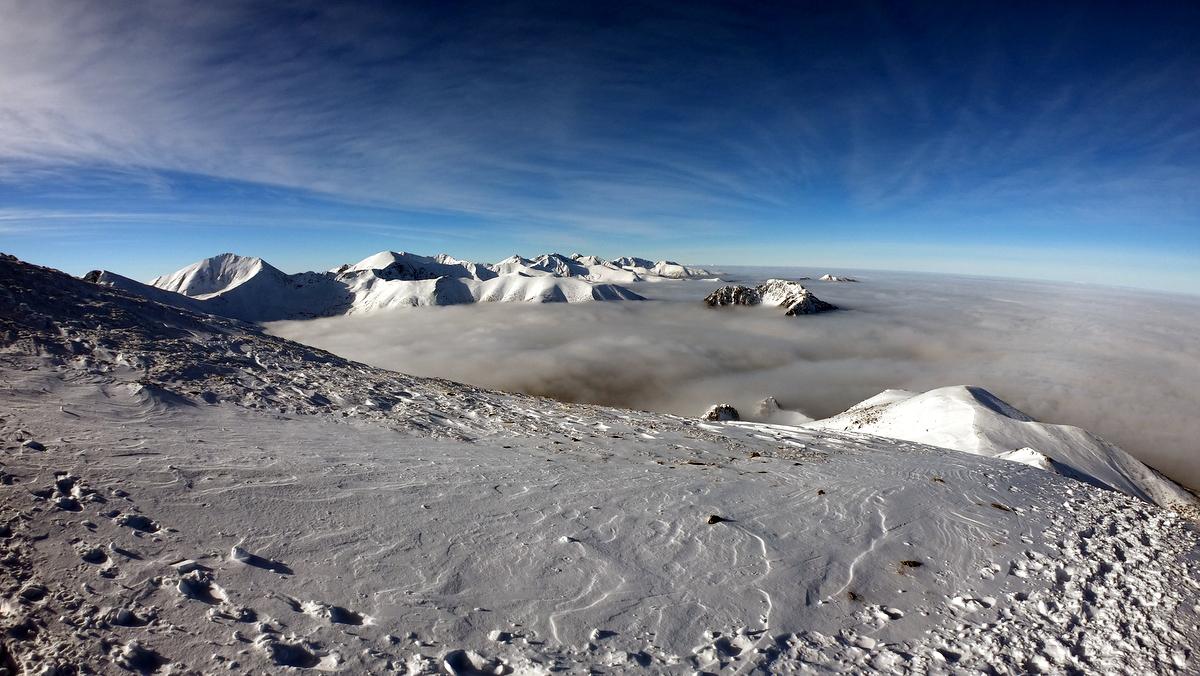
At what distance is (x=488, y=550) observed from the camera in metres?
6.01

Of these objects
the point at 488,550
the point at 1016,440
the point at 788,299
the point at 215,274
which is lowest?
the point at 1016,440

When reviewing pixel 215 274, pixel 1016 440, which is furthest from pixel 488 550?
pixel 215 274

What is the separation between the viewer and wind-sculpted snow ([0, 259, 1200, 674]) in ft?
13.9

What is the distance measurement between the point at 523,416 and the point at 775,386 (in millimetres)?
74861

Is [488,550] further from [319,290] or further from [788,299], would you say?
[788,299]

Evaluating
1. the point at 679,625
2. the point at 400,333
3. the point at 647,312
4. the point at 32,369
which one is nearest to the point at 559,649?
the point at 679,625

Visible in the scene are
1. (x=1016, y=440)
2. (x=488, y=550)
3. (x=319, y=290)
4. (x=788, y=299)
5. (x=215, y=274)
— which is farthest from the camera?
(x=788, y=299)

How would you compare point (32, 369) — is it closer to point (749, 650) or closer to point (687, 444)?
point (749, 650)

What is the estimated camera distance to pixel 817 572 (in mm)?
6578

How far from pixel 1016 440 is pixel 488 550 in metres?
34.9

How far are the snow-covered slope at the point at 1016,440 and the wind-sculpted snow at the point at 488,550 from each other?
18.1 m

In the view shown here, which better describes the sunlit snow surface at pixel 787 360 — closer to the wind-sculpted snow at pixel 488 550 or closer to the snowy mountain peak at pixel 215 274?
the snowy mountain peak at pixel 215 274

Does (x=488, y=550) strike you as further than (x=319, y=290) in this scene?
No

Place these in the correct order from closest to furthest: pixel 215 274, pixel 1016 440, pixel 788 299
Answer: pixel 1016 440, pixel 215 274, pixel 788 299
